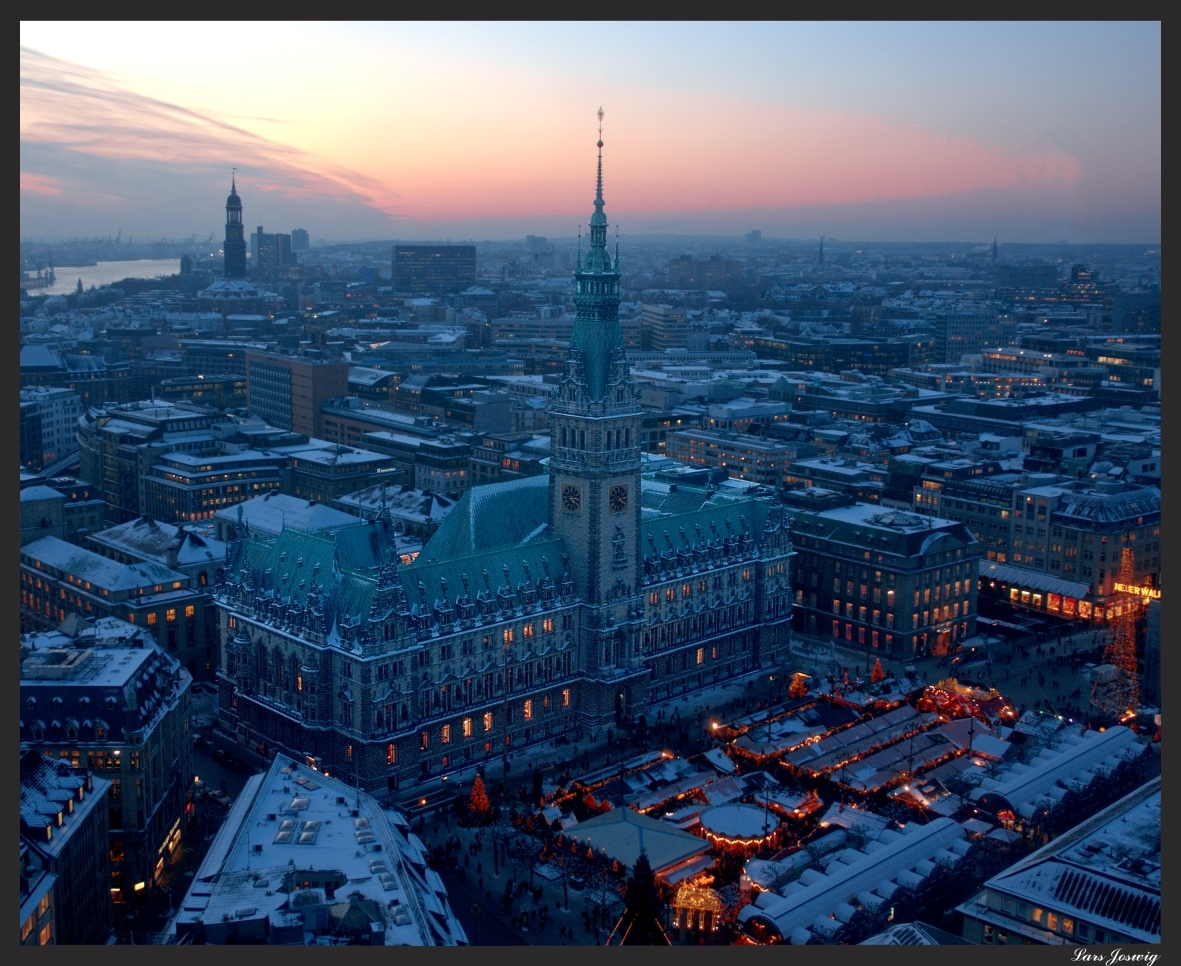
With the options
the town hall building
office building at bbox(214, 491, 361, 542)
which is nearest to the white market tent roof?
the town hall building

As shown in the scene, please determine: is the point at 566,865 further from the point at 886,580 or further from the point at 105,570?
the point at 105,570

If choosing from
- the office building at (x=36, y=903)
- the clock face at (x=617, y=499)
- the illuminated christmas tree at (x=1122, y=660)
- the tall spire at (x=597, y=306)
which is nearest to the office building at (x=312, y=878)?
the office building at (x=36, y=903)

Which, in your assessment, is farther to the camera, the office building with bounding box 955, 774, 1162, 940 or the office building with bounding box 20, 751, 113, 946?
the office building with bounding box 955, 774, 1162, 940

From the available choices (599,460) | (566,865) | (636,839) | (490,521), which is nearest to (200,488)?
(490,521)

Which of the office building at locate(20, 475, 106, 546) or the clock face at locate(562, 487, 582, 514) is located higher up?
the clock face at locate(562, 487, 582, 514)

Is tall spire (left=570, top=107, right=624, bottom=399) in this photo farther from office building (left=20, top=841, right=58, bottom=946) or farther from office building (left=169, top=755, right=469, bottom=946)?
office building (left=20, top=841, right=58, bottom=946)

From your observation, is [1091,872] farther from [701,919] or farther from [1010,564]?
[1010,564]
